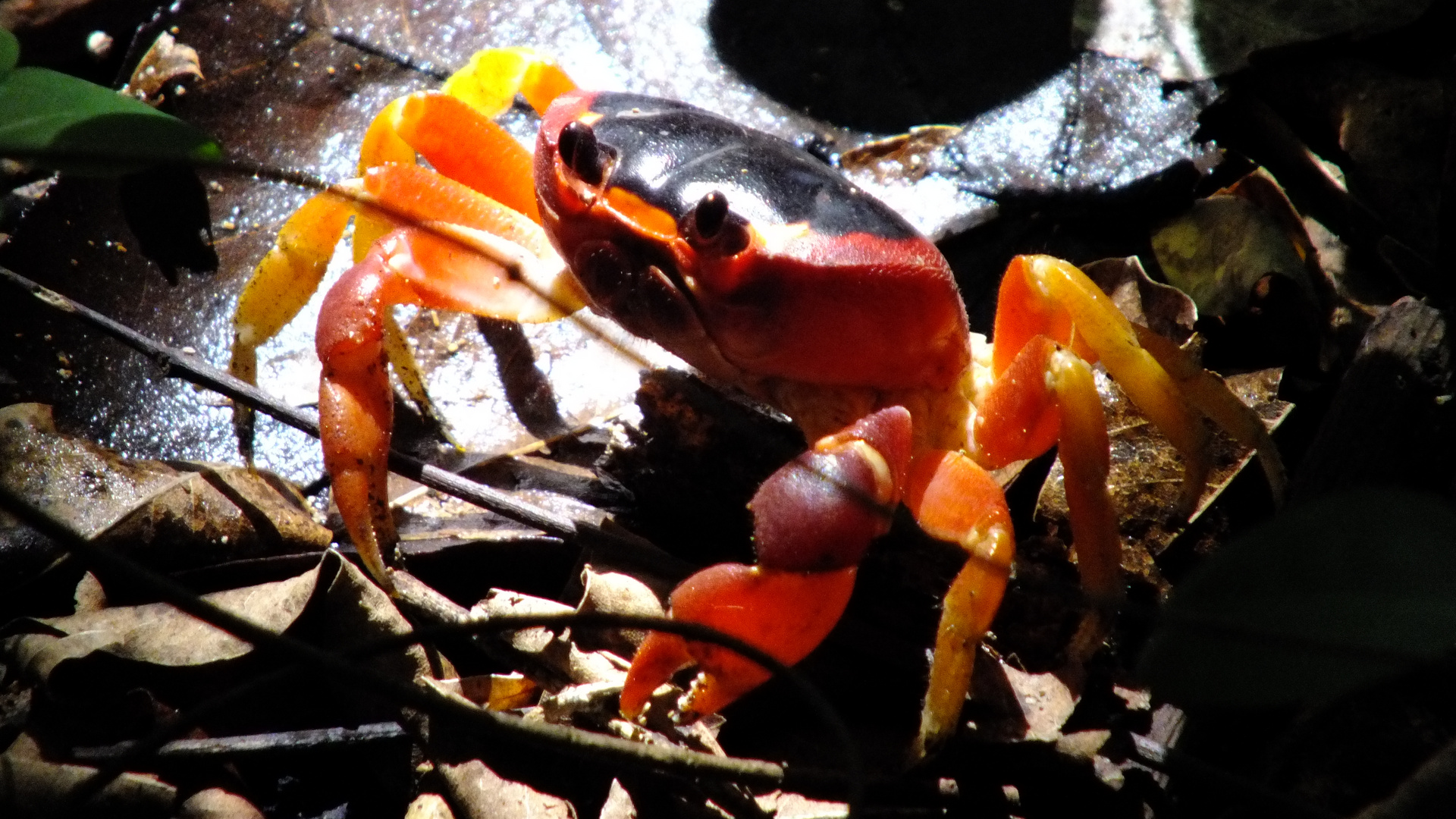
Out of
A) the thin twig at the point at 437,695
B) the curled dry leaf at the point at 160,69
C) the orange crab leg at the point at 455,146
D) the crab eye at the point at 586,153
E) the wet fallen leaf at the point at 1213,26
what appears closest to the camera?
the thin twig at the point at 437,695

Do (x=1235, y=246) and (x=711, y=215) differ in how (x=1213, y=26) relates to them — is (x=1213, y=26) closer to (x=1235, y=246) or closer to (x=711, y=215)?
(x=1235, y=246)

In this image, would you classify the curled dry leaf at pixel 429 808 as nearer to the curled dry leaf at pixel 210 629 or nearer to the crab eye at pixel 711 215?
the curled dry leaf at pixel 210 629

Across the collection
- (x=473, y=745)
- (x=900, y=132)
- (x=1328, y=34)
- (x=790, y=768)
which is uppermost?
(x=1328, y=34)

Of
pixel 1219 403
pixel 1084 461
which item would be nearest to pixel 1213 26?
pixel 1219 403

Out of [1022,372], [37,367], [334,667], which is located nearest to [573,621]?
[334,667]

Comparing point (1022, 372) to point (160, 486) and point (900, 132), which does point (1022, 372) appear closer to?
point (900, 132)

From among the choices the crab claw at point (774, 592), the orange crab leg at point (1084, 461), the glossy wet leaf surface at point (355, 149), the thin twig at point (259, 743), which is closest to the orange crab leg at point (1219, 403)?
the orange crab leg at point (1084, 461)
